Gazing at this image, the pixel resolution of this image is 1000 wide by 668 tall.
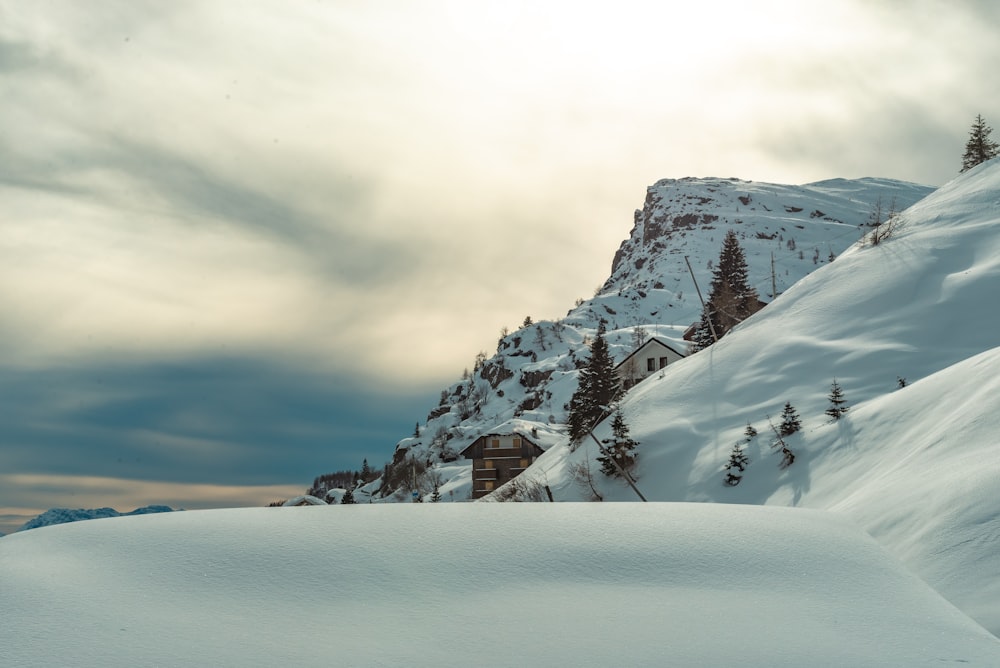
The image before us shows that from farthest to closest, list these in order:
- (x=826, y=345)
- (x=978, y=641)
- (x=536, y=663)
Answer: (x=826, y=345) < (x=978, y=641) < (x=536, y=663)

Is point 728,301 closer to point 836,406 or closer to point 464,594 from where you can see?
point 836,406

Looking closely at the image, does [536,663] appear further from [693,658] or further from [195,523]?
[195,523]

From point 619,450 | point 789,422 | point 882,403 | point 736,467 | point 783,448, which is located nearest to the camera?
point 882,403

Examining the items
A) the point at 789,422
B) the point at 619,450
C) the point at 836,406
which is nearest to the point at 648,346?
the point at 619,450

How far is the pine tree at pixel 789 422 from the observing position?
114 ft

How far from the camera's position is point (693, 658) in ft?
18.5

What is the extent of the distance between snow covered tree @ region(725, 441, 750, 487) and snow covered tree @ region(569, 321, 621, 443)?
1709 centimetres

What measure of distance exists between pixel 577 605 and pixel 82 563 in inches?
220

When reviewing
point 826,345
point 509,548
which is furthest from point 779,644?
point 826,345

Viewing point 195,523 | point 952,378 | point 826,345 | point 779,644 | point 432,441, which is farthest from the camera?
point 432,441

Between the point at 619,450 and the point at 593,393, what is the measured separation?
12.9 metres

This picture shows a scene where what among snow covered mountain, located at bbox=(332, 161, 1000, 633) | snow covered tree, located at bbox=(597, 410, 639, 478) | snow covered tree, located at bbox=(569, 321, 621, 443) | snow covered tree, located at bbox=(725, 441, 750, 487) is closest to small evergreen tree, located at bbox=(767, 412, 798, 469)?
snow covered mountain, located at bbox=(332, 161, 1000, 633)

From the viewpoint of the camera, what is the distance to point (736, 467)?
34.8 m

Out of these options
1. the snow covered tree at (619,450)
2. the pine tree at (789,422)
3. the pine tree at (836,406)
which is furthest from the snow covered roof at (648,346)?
the pine tree at (836,406)
